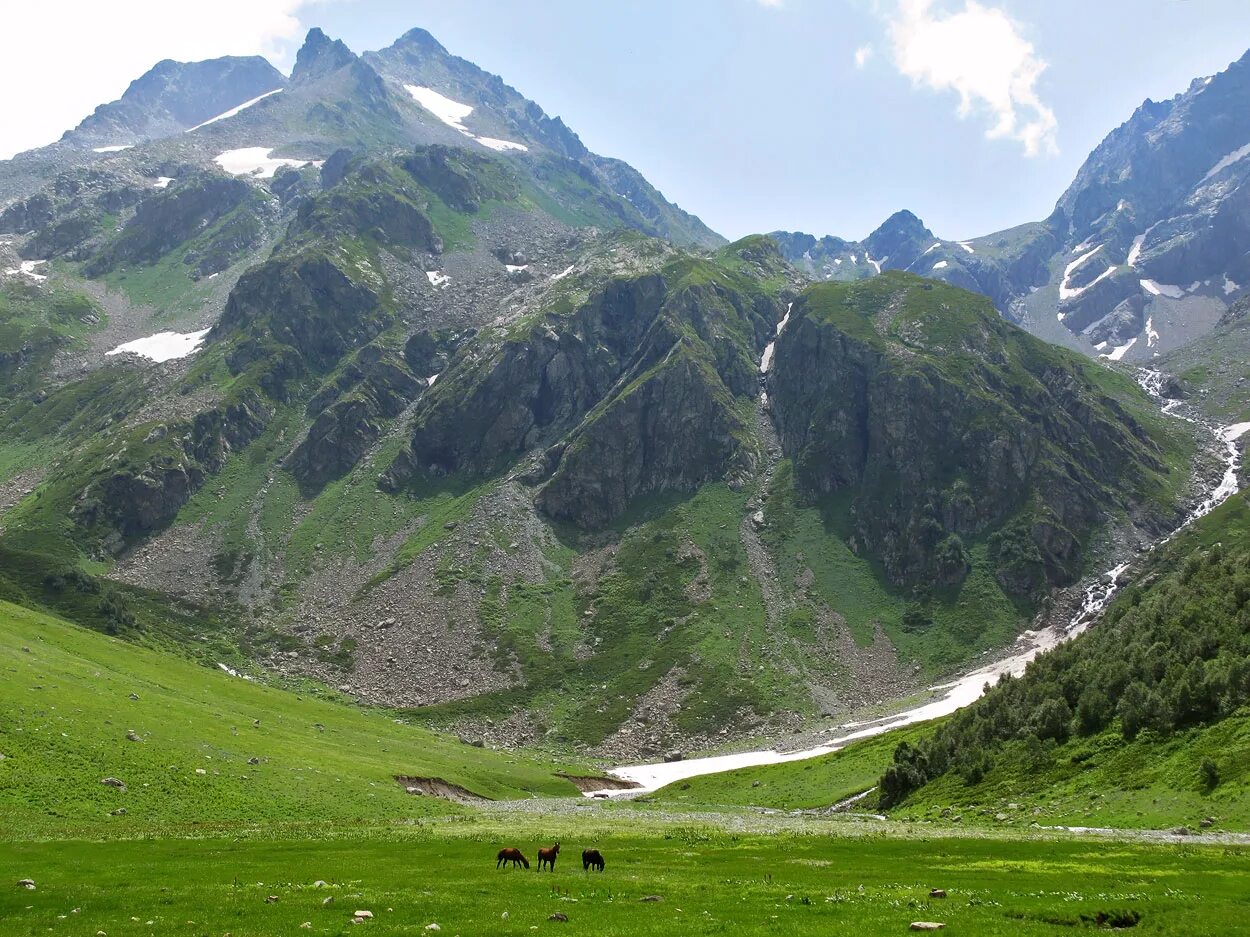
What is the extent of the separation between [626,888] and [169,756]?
158 ft

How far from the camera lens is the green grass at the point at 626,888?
2156 cm

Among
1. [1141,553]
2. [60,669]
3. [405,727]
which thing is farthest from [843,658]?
[60,669]

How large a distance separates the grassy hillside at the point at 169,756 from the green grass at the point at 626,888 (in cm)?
1504

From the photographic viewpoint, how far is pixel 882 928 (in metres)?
20.8

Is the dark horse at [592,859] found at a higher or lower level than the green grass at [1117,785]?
higher

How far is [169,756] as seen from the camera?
198 ft

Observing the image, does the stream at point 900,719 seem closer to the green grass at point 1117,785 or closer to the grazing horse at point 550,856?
the green grass at point 1117,785

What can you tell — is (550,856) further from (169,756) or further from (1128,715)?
(1128,715)

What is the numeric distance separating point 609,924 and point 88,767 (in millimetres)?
48988

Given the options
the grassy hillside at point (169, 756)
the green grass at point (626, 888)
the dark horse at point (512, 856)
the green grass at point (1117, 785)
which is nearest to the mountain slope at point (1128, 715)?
the green grass at point (1117, 785)

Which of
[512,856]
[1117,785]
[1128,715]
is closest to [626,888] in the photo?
[512,856]

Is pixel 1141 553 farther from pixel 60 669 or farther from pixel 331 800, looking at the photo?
pixel 60 669

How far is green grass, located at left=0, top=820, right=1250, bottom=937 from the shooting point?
21.6 m

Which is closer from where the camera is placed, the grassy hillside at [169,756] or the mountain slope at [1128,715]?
the mountain slope at [1128,715]
